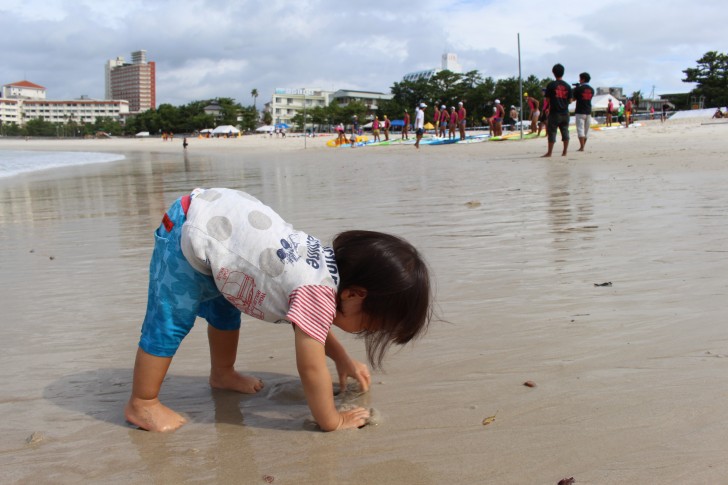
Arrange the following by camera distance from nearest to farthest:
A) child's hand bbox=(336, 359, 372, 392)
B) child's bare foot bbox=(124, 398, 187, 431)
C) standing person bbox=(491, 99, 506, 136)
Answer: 1. child's bare foot bbox=(124, 398, 187, 431)
2. child's hand bbox=(336, 359, 372, 392)
3. standing person bbox=(491, 99, 506, 136)

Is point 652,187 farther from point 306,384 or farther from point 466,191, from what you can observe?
point 306,384

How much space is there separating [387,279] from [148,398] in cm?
85

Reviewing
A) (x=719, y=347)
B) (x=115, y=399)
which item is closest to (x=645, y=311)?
(x=719, y=347)

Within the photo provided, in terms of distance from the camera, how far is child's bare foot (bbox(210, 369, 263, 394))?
7.27 ft

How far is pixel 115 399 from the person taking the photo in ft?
7.16

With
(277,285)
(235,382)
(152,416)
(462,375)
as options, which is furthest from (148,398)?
(462,375)

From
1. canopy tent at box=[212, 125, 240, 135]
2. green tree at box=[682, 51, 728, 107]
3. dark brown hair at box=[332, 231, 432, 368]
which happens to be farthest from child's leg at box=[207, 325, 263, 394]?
canopy tent at box=[212, 125, 240, 135]

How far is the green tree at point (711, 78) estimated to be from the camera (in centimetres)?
5380

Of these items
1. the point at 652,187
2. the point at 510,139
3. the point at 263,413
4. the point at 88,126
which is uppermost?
the point at 88,126

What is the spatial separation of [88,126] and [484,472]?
140840mm

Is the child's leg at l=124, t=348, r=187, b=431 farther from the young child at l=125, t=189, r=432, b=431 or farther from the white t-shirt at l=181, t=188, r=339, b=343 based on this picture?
the white t-shirt at l=181, t=188, r=339, b=343

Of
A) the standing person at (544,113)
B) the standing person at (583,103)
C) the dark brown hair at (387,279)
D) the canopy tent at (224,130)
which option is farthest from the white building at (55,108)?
the dark brown hair at (387,279)

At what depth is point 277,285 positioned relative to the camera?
1.93 metres

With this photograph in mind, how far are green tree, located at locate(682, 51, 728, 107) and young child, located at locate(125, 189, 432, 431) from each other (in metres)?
59.3
